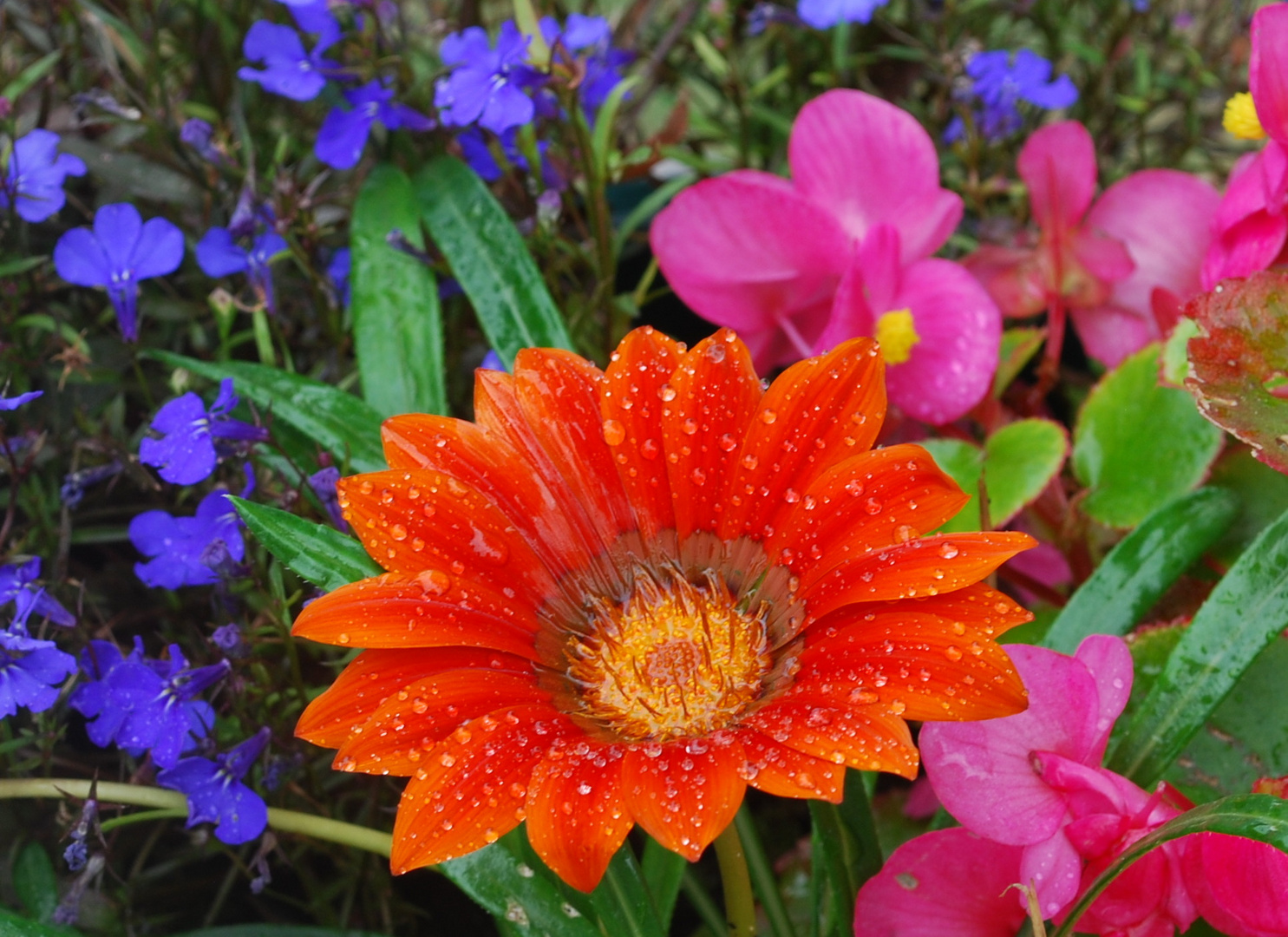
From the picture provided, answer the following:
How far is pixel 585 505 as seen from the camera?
24.5 inches

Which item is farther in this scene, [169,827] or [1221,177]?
[1221,177]

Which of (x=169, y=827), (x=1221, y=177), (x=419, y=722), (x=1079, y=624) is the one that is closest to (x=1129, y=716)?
(x=1079, y=624)

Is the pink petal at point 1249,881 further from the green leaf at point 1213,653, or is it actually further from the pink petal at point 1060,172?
the pink petal at point 1060,172

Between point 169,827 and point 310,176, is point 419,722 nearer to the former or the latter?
point 169,827

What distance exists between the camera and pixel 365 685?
1.70ft

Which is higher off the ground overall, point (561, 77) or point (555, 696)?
point (561, 77)

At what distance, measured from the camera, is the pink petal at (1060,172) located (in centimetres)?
92

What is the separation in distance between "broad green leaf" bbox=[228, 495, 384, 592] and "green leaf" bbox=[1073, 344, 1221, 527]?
0.54 meters

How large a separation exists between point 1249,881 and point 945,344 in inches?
17.6

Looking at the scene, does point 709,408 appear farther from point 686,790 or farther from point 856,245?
point 856,245

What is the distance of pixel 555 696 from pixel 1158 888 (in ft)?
1.10

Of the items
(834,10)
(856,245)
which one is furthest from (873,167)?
(834,10)

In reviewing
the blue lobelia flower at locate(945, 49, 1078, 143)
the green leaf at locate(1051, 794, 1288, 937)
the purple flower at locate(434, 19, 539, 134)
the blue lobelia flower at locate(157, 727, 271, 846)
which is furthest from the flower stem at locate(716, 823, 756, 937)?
the blue lobelia flower at locate(945, 49, 1078, 143)

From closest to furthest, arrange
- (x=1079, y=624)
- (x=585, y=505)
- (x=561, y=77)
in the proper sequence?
(x=585, y=505), (x=1079, y=624), (x=561, y=77)
